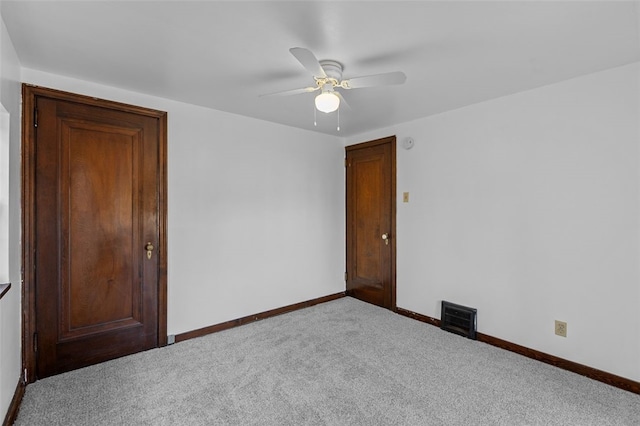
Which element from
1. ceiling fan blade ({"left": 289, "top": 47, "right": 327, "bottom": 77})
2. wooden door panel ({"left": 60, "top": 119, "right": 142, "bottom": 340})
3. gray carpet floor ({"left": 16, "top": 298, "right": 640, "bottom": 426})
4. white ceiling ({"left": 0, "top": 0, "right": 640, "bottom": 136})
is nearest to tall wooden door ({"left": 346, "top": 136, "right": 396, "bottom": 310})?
gray carpet floor ({"left": 16, "top": 298, "right": 640, "bottom": 426})

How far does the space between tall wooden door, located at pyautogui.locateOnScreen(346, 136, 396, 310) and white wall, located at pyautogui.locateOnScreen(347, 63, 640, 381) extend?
37 cm

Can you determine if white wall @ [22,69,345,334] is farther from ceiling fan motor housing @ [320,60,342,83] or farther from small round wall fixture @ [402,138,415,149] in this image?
ceiling fan motor housing @ [320,60,342,83]

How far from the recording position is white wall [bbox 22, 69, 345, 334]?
2963 mm

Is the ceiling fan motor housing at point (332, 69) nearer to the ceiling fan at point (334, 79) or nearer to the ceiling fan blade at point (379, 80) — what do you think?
the ceiling fan at point (334, 79)

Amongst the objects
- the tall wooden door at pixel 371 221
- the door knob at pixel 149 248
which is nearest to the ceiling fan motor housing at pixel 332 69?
the tall wooden door at pixel 371 221

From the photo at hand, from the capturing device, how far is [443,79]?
246 cm

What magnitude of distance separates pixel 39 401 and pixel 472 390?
116 inches

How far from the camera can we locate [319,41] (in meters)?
1.88

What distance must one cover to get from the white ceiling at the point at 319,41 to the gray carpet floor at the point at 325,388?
91.4 inches

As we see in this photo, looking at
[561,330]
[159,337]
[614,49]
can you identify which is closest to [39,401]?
Result: [159,337]

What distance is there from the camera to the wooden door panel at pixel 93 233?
7.71ft

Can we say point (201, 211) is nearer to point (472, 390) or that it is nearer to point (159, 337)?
point (159, 337)

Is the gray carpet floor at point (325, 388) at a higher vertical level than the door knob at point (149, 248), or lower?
lower

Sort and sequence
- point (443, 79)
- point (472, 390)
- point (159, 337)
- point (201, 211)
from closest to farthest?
1. point (472, 390)
2. point (443, 79)
3. point (159, 337)
4. point (201, 211)
